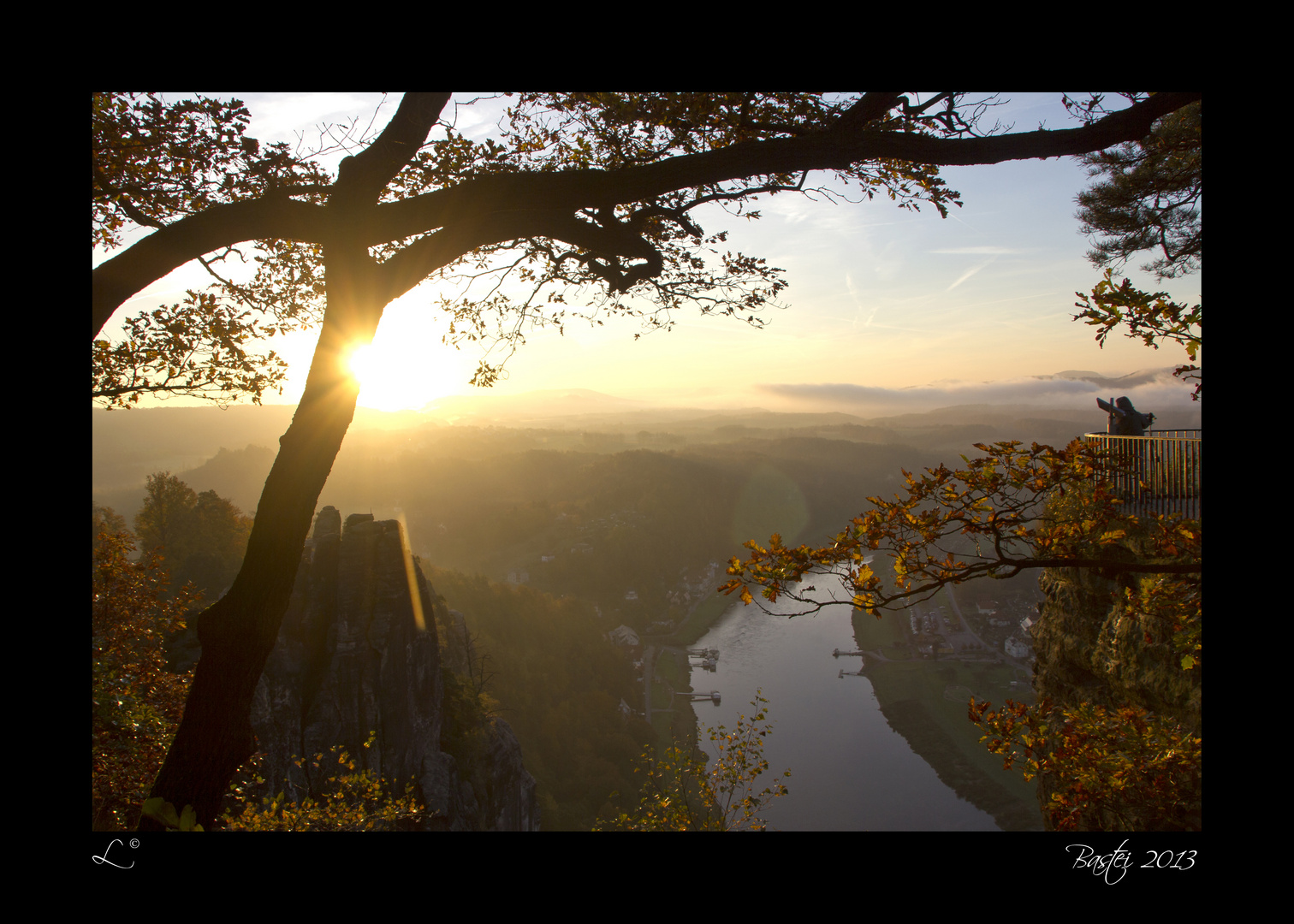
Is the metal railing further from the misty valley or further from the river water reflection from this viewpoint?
the river water reflection

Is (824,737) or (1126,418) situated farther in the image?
(824,737)

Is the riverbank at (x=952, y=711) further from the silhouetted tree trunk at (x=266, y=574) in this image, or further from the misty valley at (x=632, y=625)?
the silhouetted tree trunk at (x=266, y=574)

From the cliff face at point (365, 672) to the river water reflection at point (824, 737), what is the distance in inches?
884

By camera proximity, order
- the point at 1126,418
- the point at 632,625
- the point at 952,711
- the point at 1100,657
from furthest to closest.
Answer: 1. the point at 632,625
2. the point at 952,711
3. the point at 1126,418
4. the point at 1100,657

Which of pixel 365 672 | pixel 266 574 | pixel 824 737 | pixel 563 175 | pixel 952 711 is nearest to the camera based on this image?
pixel 266 574

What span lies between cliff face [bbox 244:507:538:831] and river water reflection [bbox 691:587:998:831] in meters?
22.5

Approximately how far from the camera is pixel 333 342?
3467 mm

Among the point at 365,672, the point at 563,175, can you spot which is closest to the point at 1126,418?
the point at 563,175

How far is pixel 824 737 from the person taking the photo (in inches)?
2026

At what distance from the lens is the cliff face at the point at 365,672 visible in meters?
15.4

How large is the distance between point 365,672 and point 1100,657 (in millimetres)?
17120

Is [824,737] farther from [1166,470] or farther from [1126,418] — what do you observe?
[1166,470]

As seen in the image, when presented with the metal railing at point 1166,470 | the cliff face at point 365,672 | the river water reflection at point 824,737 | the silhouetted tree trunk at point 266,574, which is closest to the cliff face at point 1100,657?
the metal railing at point 1166,470
